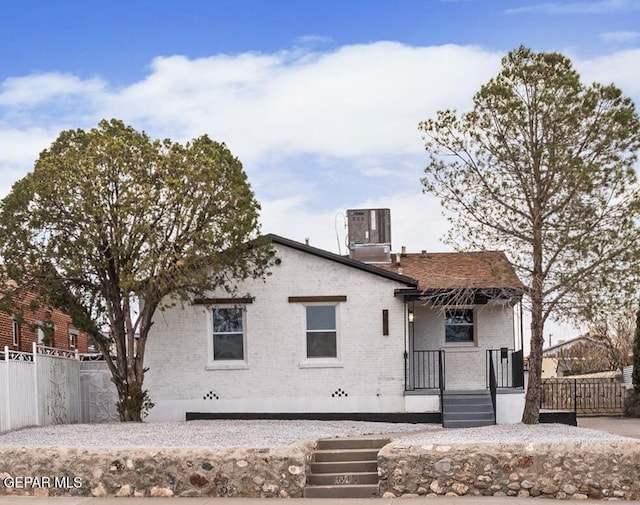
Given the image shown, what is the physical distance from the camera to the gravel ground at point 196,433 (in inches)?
620

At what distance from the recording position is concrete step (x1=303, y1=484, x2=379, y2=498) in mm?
14406

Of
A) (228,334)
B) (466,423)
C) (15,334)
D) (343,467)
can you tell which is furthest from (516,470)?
(15,334)

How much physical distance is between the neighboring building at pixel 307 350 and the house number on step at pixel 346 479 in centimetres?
727

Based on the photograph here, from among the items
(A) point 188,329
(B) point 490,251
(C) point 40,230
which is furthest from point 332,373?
(C) point 40,230

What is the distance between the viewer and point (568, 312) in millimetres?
18609

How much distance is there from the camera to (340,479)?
14.9m

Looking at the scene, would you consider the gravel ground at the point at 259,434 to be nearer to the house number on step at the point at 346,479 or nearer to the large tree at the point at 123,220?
the house number on step at the point at 346,479

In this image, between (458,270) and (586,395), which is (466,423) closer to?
(458,270)

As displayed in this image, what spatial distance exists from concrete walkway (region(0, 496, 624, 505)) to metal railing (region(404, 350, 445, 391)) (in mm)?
8412

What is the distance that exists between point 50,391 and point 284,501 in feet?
30.8

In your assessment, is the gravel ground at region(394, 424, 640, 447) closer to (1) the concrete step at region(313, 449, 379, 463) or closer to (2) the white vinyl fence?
(1) the concrete step at region(313, 449, 379, 463)

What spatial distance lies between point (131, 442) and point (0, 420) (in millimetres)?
4055

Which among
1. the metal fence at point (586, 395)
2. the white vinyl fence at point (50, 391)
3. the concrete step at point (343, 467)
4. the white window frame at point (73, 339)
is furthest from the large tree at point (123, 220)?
the metal fence at point (586, 395)

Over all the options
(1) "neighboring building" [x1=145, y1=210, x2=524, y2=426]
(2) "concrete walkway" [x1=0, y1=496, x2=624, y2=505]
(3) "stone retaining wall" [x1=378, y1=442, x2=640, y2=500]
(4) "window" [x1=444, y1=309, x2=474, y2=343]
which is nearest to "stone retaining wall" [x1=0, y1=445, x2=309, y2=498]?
(2) "concrete walkway" [x1=0, y1=496, x2=624, y2=505]
